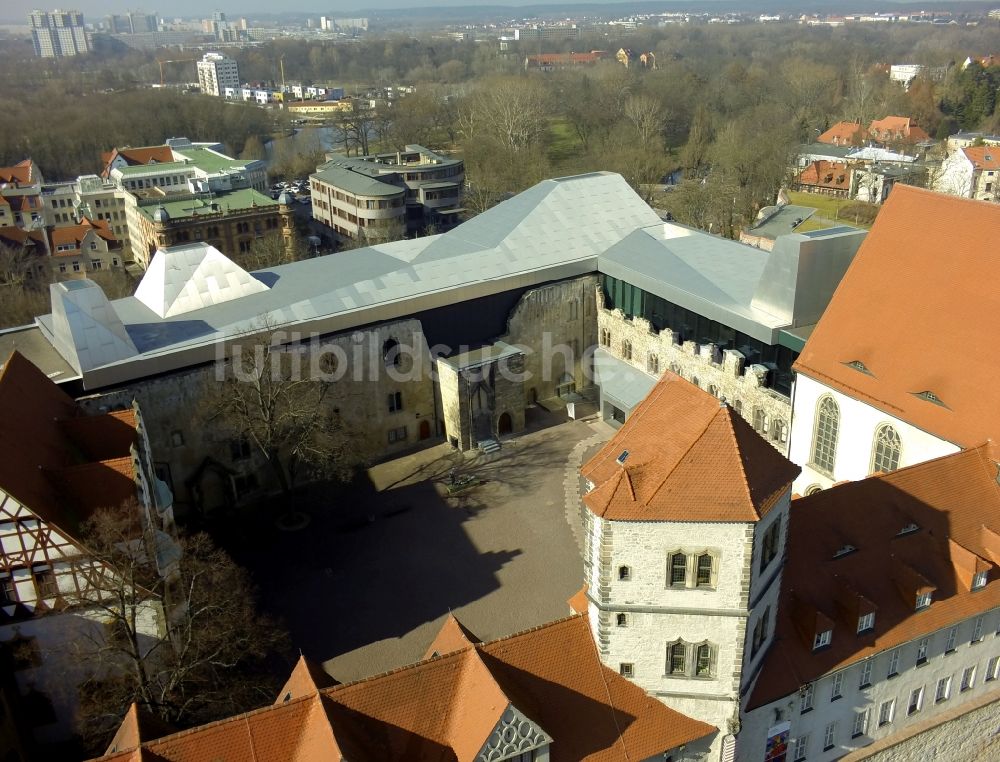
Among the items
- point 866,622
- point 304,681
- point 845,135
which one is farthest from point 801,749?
point 845,135

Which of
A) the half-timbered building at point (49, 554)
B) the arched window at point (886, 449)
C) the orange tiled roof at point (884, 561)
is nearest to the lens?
the orange tiled roof at point (884, 561)

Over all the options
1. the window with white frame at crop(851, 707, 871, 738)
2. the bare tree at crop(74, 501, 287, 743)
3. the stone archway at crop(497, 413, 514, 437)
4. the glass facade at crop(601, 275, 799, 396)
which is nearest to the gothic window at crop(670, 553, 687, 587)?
the window with white frame at crop(851, 707, 871, 738)

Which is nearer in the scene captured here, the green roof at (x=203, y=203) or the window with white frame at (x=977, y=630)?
the window with white frame at (x=977, y=630)

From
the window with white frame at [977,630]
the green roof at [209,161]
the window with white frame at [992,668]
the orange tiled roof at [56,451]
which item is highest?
the orange tiled roof at [56,451]

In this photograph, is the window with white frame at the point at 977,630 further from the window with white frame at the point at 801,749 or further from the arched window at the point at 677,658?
the arched window at the point at 677,658

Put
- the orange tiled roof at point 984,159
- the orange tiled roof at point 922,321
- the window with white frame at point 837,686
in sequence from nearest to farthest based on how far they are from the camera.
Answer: the window with white frame at point 837,686 → the orange tiled roof at point 922,321 → the orange tiled roof at point 984,159

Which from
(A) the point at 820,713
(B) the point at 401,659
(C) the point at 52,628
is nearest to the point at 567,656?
(A) the point at 820,713

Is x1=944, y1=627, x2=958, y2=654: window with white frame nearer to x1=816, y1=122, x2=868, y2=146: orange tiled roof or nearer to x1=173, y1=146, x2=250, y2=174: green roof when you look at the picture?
x1=173, y1=146, x2=250, y2=174: green roof

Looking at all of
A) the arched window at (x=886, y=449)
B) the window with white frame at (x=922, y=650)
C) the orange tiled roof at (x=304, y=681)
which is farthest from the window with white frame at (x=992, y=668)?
the orange tiled roof at (x=304, y=681)
